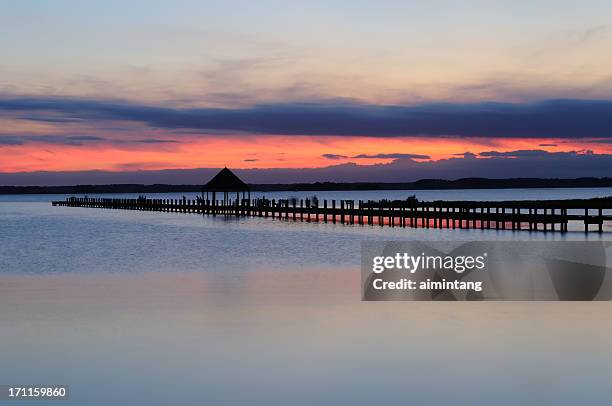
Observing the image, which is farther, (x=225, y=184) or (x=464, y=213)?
(x=225, y=184)

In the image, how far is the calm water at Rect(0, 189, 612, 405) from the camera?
10484 millimetres

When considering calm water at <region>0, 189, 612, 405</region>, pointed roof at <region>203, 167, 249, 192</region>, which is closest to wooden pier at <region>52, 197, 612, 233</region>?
pointed roof at <region>203, 167, 249, 192</region>

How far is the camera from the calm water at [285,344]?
413 inches

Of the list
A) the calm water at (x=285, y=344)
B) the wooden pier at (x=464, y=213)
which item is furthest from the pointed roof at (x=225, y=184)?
the calm water at (x=285, y=344)

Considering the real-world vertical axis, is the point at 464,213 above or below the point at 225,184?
below

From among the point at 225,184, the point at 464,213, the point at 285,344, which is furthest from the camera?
the point at 225,184

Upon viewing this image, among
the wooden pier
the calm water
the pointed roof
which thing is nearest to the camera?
the calm water

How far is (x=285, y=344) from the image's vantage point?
12992mm

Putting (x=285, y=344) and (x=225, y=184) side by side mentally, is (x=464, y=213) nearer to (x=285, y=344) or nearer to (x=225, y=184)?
(x=225, y=184)

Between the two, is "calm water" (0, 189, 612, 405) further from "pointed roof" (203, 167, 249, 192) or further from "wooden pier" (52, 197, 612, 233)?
"pointed roof" (203, 167, 249, 192)

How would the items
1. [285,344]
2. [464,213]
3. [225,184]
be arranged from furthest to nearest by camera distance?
[225,184]
[464,213]
[285,344]

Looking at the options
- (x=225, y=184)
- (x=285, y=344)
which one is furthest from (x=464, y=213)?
(x=285, y=344)

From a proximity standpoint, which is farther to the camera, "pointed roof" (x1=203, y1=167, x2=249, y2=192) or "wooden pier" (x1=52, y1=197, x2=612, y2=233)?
"pointed roof" (x1=203, y1=167, x2=249, y2=192)

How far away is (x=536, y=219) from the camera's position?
1485 inches
